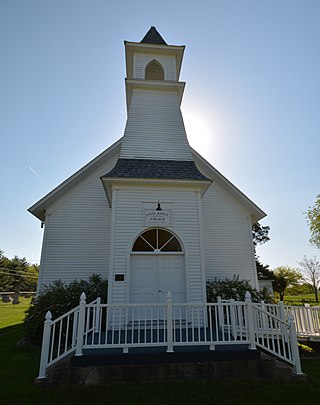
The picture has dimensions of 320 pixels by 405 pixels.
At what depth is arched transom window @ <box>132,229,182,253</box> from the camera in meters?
8.35

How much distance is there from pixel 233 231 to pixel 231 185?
225 centimetres

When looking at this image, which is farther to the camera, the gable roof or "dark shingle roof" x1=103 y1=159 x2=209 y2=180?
the gable roof

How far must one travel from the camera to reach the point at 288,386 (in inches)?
201

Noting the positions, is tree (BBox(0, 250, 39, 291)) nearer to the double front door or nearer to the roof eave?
the roof eave

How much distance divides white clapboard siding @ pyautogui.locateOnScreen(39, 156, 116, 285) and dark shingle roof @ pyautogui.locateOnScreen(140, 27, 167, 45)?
23.0 ft

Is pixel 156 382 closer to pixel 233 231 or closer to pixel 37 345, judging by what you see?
pixel 37 345

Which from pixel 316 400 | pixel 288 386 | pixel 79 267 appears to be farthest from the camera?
pixel 79 267

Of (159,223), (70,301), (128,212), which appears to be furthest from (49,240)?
(159,223)

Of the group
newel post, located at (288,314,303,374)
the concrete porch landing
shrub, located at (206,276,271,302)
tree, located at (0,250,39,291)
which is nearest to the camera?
the concrete porch landing

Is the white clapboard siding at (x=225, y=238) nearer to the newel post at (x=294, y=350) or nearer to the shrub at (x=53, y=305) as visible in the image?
the shrub at (x=53, y=305)

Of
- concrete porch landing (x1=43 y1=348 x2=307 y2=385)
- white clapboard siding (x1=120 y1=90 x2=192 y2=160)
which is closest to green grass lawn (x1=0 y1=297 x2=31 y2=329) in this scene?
concrete porch landing (x1=43 y1=348 x2=307 y2=385)

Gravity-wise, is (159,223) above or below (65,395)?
above

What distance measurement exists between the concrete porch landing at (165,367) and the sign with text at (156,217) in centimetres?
400

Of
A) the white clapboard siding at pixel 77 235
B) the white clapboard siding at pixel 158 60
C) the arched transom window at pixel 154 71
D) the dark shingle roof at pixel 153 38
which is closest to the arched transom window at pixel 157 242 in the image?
the white clapboard siding at pixel 77 235
